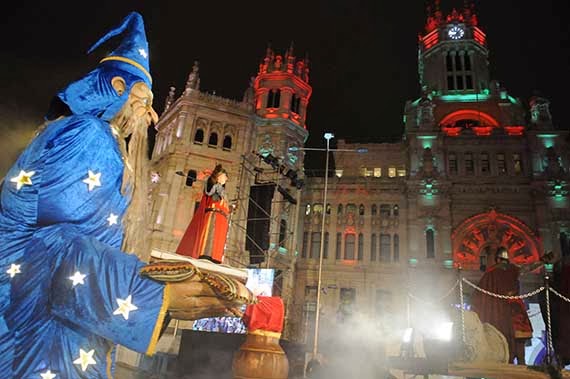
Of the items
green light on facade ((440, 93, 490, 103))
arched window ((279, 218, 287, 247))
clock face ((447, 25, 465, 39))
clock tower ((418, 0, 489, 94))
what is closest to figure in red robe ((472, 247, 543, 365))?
arched window ((279, 218, 287, 247))

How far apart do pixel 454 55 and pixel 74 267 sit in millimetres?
41653

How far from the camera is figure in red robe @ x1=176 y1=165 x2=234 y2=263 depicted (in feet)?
24.2

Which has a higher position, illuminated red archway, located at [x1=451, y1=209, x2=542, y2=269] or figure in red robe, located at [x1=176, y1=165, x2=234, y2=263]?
illuminated red archway, located at [x1=451, y1=209, x2=542, y2=269]

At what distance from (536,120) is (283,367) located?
33.3 m

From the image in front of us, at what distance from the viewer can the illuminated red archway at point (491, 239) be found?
2538 centimetres

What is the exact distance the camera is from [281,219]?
28016 millimetres

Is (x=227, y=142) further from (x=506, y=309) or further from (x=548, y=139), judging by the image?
(x=548, y=139)

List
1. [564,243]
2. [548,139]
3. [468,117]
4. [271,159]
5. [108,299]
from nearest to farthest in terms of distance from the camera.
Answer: [108,299] < [271,159] < [564,243] < [548,139] < [468,117]

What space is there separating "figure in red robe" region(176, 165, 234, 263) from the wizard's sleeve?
551cm

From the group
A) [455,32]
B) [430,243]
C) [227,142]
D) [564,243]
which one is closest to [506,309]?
[430,243]

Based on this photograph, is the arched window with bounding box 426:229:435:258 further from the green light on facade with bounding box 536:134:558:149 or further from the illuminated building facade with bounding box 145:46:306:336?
the green light on facade with bounding box 536:134:558:149

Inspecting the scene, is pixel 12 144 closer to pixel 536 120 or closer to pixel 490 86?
pixel 536 120

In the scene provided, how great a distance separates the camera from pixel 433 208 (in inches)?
1078

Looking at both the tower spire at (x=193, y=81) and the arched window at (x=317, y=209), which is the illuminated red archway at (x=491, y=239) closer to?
the arched window at (x=317, y=209)
